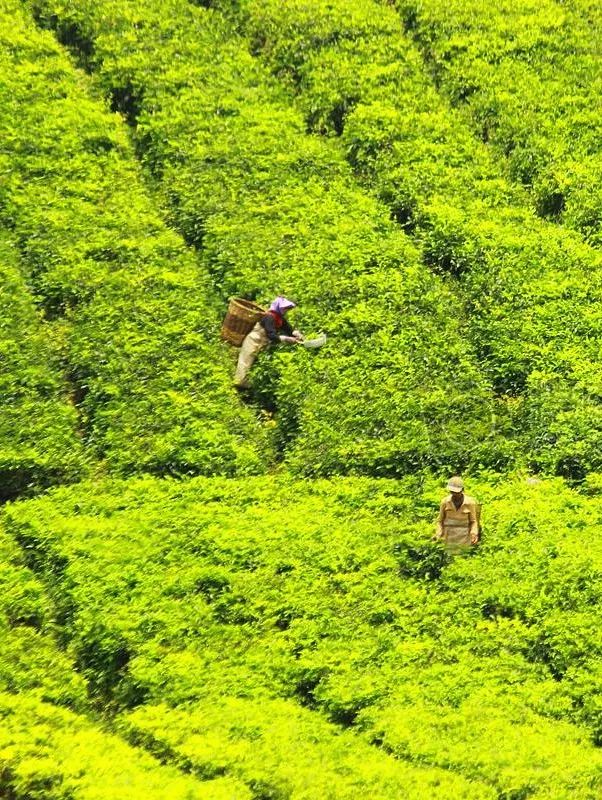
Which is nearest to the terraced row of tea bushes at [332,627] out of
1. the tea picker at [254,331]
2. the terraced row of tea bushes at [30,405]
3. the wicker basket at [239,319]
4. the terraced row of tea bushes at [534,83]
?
the terraced row of tea bushes at [30,405]

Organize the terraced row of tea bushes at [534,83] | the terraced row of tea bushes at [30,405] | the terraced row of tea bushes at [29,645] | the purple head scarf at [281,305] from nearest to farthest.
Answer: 1. the terraced row of tea bushes at [29,645]
2. the terraced row of tea bushes at [30,405]
3. the purple head scarf at [281,305]
4. the terraced row of tea bushes at [534,83]

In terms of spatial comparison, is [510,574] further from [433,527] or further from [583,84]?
[583,84]

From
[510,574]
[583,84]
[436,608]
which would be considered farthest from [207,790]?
[583,84]

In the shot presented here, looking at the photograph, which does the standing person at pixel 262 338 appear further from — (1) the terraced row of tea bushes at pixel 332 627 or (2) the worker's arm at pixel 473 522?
(2) the worker's arm at pixel 473 522

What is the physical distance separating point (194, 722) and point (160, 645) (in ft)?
4.57

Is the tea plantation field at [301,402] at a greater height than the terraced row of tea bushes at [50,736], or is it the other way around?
the tea plantation field at [301,402]

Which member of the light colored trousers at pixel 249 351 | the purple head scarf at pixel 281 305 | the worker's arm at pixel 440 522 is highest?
the purple head scarf at pixel 281 305

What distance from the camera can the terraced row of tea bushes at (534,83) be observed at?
1969 centimetres

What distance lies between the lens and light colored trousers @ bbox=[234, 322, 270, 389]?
16.3 metres

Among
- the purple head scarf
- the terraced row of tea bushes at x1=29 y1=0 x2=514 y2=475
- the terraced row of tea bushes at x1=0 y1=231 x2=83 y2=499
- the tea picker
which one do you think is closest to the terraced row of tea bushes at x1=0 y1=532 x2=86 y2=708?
the terraced row of tea bushes at x1=0 y1=231 x2=83 y2=499

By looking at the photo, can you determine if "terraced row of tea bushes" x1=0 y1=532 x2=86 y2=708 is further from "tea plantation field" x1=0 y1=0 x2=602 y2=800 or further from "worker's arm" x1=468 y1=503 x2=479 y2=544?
"worker's arm" x1=468 y1=503 x2=479 y2=544

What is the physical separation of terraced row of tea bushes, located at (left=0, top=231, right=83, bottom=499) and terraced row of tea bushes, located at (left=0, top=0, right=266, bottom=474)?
33 centimetres

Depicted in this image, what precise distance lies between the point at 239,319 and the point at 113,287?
2.50 m

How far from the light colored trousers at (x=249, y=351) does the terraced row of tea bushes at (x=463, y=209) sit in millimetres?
3571
